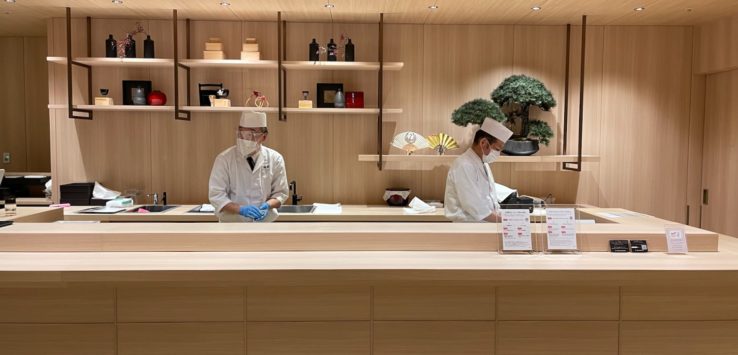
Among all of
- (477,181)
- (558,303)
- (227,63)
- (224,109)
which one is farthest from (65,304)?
(227,63)

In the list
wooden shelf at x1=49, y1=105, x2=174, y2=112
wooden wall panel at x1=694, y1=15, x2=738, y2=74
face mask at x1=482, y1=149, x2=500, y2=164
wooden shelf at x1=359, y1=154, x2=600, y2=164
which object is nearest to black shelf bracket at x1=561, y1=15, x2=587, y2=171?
wooden shelf at x1=359, y1=154, x2=600, y2=164

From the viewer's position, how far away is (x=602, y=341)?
2250mm

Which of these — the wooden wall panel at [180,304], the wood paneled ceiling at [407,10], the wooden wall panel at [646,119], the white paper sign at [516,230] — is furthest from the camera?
the wooden wall panel at [646,119]

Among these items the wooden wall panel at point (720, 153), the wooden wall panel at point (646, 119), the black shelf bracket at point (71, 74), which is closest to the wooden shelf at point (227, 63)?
the black shelf bracket at point (71, 74)

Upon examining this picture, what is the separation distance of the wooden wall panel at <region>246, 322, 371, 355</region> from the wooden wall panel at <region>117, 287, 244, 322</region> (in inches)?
4.2

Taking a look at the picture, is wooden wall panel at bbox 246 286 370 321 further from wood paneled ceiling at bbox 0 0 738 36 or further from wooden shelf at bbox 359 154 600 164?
wood paneled ceiling at bbox 0 0 738 36

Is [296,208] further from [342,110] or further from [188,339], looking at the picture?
[188,339]

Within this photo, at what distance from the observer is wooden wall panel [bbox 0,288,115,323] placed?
2174 millimetres

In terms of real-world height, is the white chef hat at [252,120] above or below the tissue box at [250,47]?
below

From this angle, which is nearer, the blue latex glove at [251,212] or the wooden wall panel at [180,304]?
the wooden wall panel at [180,304]

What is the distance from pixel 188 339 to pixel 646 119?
4.31m

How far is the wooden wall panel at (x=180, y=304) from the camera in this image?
2.17 meters

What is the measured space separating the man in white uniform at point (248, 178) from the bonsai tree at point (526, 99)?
1.95 m

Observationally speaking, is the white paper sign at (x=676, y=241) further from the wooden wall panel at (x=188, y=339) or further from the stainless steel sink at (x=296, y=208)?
the stainless steel sink at (x=296, y=208)
